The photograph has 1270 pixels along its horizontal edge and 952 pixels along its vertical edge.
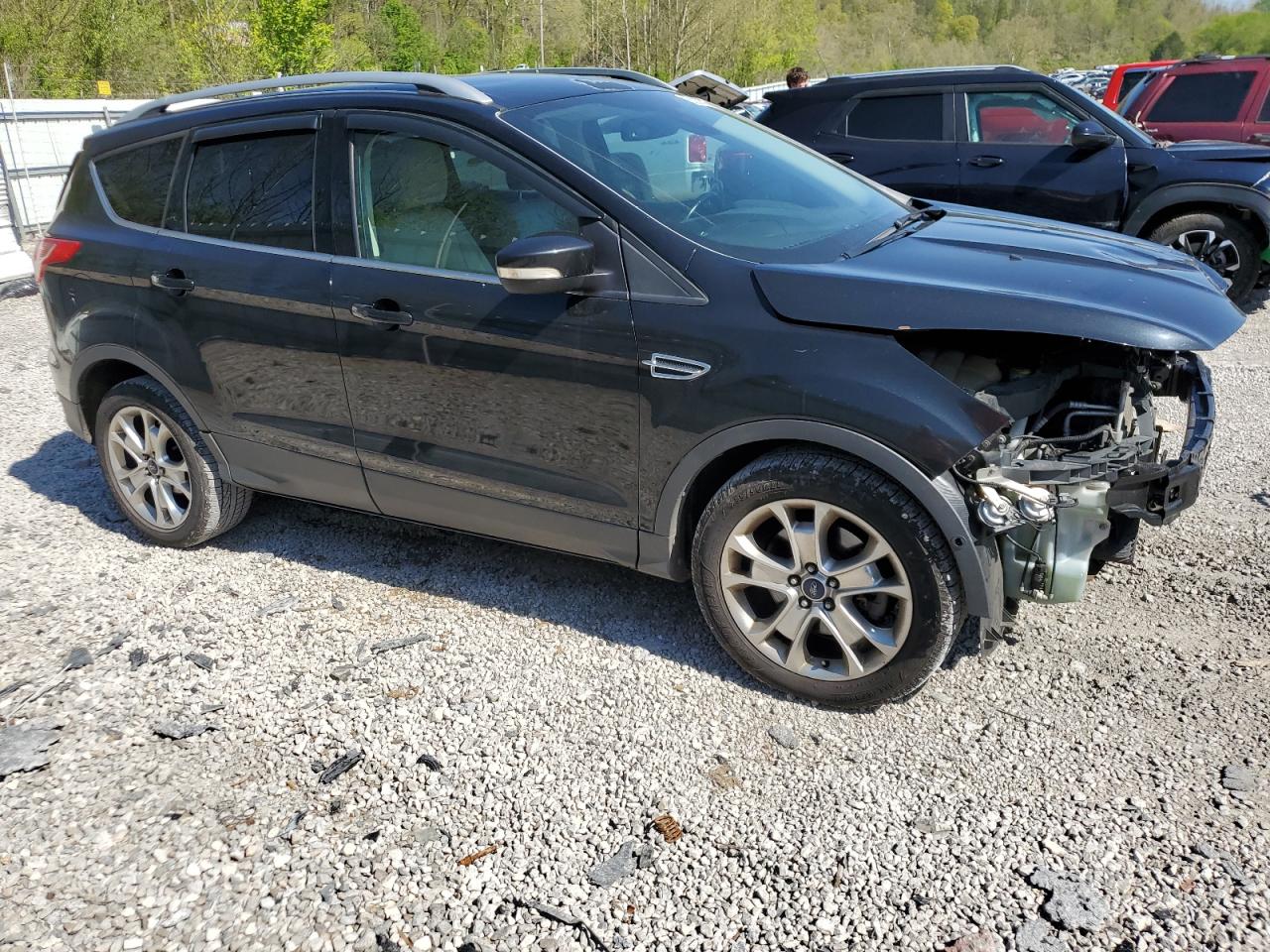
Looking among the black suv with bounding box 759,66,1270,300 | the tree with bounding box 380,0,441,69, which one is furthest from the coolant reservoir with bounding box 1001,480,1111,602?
the tree with bounding box 380,0,441,69

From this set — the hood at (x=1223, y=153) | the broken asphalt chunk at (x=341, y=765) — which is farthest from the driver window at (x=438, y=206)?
the hood at (x=1223, y=153)

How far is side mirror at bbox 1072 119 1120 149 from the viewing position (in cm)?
781

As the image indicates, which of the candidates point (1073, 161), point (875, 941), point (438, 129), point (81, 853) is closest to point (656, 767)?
point (875, 941)

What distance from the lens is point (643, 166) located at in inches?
140

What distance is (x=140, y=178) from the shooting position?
440 centimetres

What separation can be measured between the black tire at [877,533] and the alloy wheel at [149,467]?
2543mm

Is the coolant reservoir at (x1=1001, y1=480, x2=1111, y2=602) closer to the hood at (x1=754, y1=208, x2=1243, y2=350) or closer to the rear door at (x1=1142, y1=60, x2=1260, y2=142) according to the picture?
the hood at (x1=754, y1=208, x2=1243, y2=350)

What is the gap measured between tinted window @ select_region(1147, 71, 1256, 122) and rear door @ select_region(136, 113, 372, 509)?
10367 mm

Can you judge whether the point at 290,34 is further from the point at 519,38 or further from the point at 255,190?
the point at 519,38

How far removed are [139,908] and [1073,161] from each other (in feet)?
26.1

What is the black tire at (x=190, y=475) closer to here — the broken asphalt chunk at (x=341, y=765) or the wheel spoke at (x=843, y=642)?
the broken asphalt chunk at (x=341, y=765)

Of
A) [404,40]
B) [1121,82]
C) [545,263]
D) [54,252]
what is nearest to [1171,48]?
[404,40]

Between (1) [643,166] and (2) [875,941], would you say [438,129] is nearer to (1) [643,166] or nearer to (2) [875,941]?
(1) [643,166]

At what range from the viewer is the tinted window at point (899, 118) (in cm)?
834
